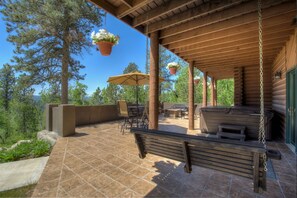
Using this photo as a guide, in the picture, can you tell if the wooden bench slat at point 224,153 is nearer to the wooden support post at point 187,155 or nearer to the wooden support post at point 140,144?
the wooden support post at point 187,155

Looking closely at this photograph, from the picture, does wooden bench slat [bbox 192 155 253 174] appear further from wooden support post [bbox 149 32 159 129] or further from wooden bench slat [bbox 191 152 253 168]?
wooden support post [bbox 149 32 159 129]

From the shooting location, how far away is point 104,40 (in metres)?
2.97

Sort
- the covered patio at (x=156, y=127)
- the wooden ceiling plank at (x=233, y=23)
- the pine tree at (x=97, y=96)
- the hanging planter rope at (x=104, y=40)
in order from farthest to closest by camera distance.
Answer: the pine tree at (x=97, y=96), the hanging planter rope at (x=104, y=40), the wooden ceiling plank at (x=233, y=23), the covered patio at (x=156, y=127)

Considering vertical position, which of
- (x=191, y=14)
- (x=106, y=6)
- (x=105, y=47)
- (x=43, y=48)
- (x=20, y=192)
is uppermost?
(x=43, y=48)

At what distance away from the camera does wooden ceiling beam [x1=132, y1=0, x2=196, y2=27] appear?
2638mm

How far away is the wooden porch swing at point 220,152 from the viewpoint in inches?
58.7

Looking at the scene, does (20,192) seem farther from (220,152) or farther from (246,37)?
(246,37)

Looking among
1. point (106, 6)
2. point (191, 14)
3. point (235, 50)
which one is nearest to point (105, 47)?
point (106, 6)

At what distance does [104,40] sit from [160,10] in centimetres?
122

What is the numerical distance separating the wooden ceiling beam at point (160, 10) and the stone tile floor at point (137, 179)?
9.30 ft

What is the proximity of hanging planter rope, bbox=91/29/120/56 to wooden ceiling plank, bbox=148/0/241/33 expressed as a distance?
39.8 inches

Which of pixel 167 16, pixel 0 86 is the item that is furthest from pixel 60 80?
pixel 0 86

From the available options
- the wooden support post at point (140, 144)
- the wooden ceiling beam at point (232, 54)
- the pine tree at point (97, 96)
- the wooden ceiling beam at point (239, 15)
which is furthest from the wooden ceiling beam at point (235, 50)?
the pine tree at point (97, 96)

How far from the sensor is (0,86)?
22.8m
